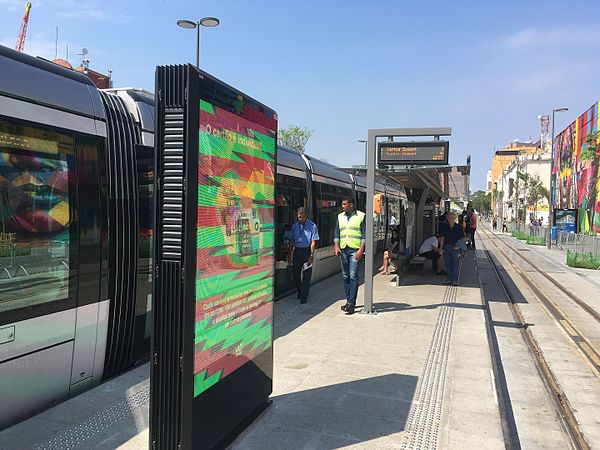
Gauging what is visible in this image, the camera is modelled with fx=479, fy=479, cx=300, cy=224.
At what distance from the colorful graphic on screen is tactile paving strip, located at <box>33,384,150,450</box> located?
3.87ft

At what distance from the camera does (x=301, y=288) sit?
27.3 feet

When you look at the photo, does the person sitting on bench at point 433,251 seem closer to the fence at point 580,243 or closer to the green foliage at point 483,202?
the fence at point 580,243

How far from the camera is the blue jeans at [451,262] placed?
1091 cm

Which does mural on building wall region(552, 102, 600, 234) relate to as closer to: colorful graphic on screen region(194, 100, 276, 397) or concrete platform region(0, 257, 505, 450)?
concrete platform region(0, 257, 505, 450)

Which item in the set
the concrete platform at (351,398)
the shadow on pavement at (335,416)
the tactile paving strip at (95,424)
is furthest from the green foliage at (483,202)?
the tactile paving strip at (95,424)

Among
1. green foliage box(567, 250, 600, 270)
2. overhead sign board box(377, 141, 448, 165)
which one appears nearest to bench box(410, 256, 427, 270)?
overhead sign board box(377, 141, 448, 165)

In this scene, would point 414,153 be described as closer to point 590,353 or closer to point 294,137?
point 590,353

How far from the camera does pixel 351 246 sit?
764 cm

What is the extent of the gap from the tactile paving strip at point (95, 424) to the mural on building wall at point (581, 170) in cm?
2444

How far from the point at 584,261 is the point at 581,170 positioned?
19.5 m

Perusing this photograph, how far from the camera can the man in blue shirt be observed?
27.1ft

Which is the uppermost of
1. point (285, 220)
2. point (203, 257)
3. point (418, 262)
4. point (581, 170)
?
point (581, 170)

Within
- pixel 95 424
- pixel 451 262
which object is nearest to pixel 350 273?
pixel 451 262

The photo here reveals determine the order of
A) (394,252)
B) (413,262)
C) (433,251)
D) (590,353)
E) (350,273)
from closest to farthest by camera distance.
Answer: (590,353) → (350,273) → (394,252) → (433,251) → (413,262)
